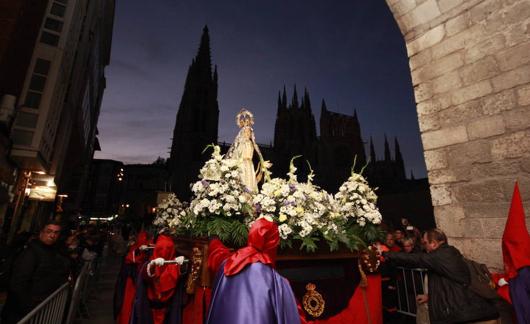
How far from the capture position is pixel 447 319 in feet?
10.8

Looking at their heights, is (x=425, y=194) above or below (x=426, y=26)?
below

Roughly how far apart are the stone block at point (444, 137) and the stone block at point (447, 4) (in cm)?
236

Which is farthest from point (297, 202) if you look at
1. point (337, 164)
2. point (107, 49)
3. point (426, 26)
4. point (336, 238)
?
point (337, 164)

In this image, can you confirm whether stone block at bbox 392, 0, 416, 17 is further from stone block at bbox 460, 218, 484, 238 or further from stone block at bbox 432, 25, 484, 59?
stone block at bbox 460, 218, 484, 238

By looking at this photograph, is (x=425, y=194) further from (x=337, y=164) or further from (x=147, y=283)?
(x=337, y=164)

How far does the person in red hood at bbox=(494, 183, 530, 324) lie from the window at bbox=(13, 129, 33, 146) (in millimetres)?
12797

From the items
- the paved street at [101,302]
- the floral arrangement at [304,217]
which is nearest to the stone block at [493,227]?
the floral arrangement at [304,217]

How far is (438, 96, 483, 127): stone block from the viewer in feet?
14.7

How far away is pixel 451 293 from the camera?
133 inches

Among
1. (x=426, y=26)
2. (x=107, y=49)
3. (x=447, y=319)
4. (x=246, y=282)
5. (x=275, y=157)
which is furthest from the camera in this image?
(x=275, y=157)

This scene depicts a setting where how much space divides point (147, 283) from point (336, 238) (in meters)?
2.97

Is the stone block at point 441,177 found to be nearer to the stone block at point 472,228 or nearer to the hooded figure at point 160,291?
the stone block at point 472,228

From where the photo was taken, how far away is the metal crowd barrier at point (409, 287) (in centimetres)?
478

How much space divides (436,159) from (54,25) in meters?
14.1
